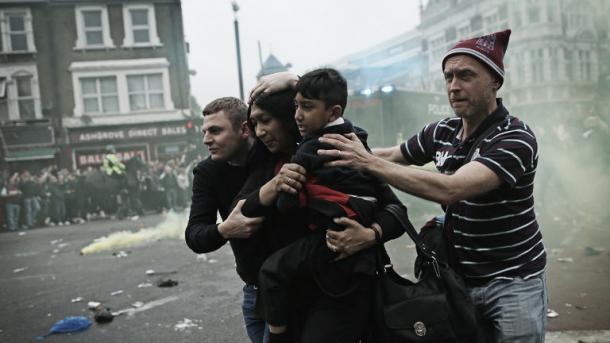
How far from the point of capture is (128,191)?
17625 mm

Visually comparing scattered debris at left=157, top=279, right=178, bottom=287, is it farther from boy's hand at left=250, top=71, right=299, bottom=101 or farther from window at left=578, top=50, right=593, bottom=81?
window at left=578, top=50, right=593, bottom=81

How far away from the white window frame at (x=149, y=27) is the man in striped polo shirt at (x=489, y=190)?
76.5 ft

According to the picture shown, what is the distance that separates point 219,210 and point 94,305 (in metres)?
4.19

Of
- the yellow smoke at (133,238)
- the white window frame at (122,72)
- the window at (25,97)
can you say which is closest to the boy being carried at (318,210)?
the yellow smoke at (133,238)

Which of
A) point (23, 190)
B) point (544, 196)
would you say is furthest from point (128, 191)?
point (544, 196)

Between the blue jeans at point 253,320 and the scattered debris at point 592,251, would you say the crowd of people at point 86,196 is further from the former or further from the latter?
the blue jeans at point 253,320

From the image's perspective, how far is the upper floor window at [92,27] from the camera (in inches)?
897

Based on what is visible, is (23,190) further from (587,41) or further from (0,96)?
(587,41)

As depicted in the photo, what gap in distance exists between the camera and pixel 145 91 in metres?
23.4

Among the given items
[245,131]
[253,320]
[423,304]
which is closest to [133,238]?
[253,320]

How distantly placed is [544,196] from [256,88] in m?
10.0

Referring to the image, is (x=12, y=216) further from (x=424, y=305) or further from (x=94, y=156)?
(x=424, y=305)

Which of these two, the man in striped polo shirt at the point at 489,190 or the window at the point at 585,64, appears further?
the window at the point at 585,64

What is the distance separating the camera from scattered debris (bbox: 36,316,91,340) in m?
5.10
